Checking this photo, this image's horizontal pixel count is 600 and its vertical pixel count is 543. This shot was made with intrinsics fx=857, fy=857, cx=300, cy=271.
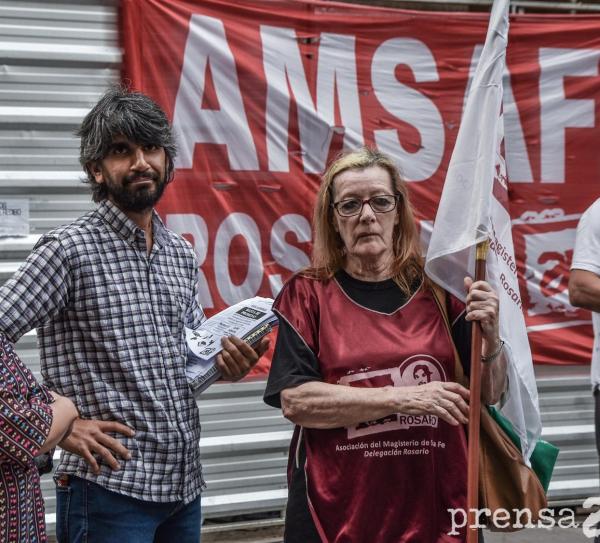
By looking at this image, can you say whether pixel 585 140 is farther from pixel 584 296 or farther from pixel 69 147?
pixel 69 147

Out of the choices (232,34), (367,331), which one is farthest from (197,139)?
(367,331)

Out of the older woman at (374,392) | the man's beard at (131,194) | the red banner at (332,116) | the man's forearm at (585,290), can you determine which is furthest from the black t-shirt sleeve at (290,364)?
the red banner at (332,116)

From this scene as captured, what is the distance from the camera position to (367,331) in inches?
99.7

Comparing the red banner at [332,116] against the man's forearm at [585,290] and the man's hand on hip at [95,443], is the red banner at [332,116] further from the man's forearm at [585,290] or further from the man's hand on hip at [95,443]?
the man's hand on hip at [95,443]

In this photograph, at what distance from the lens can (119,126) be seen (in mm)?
2645

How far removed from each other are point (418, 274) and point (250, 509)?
2.58 metres

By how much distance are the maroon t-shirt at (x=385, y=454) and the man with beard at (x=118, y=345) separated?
41cm

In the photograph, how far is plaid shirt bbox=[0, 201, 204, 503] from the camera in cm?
254

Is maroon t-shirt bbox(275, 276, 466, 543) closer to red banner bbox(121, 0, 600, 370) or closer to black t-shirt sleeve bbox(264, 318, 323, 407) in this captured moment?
black t-shirt sleeve bbox(264, 318, 323, 407)

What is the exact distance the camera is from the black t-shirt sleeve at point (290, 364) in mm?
2521

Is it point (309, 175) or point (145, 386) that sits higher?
point (309, 175)

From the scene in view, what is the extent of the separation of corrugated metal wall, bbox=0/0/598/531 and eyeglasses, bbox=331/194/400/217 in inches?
87.2

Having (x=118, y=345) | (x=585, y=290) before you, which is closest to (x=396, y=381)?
(x=118, y=345)

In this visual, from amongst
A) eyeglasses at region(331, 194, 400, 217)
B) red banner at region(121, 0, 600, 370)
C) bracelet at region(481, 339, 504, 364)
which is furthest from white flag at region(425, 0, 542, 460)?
red banner at region(121, 0, 600, 370)
